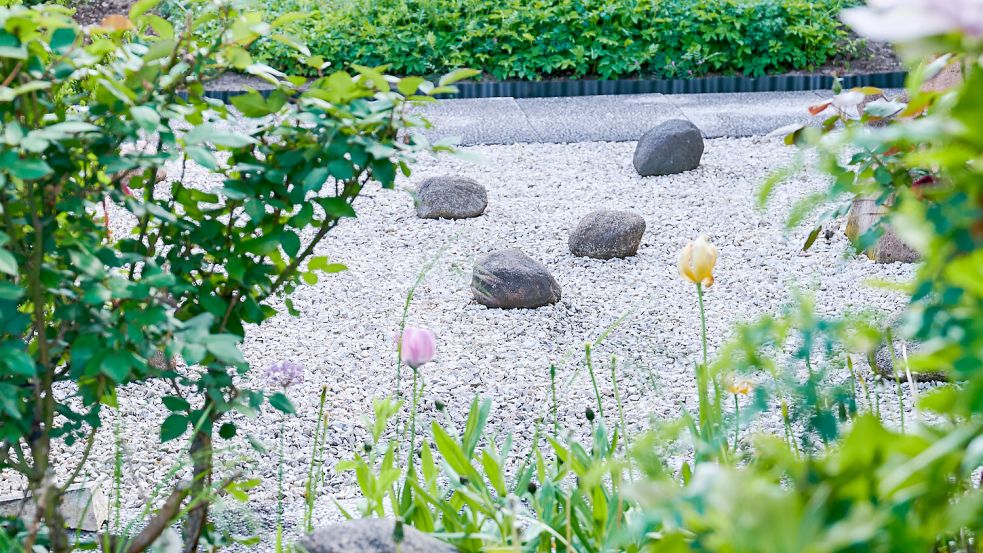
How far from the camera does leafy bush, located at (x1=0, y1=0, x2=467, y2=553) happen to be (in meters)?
1.32

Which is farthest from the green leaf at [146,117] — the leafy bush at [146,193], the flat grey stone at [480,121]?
the flat grey stone at [480,121]

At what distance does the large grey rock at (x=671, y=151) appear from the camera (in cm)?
507

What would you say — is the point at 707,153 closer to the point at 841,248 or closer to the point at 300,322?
the point at 841,248

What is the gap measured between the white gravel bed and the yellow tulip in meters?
0.30

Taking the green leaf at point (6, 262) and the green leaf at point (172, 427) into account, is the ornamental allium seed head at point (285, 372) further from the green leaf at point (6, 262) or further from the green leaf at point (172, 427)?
the green leaf at point (6, 262)

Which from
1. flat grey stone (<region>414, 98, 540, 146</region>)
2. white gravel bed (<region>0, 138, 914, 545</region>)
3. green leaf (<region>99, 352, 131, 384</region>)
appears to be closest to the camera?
green leaf (<region>99, 352, 131, 384</region>)

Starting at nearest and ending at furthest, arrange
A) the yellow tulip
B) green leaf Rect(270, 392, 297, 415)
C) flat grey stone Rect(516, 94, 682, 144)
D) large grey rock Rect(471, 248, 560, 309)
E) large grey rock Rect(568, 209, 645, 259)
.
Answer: green leaf Rect(270, 392, 297, 415) < the yellow tulip < large grey rock Rect(471, 248, 560, 309) < large grey rock Rect(568, 209, 645, 259) < flat grey stone Rect(516, 94, 682, 144)

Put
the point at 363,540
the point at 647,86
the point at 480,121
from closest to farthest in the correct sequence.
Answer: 1. the point at 363,540
2. the point at 480,121
3. the point at 647,86

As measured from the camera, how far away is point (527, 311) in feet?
11.9

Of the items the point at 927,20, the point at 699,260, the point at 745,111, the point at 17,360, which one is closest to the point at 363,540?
the point at 17,360

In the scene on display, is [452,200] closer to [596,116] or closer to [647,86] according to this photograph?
[596,116]

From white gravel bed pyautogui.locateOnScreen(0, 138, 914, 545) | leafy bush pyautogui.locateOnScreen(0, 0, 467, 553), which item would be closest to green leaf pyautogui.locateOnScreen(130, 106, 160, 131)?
leafy bush pyautogui.locateOnScreen(0, 0, 467, 553)

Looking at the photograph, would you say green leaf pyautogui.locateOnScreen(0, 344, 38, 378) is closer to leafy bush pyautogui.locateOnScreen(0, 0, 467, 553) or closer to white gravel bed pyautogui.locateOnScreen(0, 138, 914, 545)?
→ leafy bush pyautogui.locateOnScreen(0, 0, 467, 553)

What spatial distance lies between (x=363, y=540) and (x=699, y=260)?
0.79m
